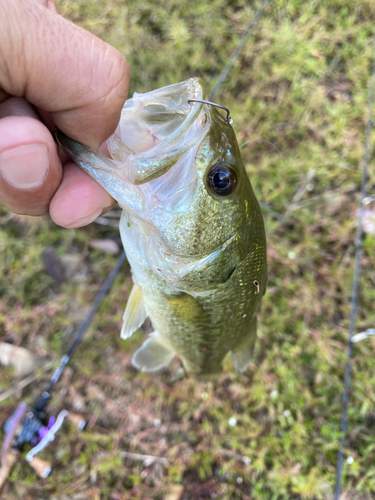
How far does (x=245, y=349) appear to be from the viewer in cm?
163

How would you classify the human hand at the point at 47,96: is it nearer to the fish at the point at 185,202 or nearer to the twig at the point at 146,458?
the fish at the point at 185,202

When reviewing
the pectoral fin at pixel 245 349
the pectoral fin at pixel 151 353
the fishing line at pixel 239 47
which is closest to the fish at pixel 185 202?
the pectoral fin at pixel 245 349

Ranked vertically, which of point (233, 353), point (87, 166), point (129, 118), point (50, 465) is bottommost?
point (50, 465)

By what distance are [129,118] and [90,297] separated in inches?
71.1

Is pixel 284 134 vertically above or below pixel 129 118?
below

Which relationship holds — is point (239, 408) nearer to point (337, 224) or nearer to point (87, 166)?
point (337, 224)

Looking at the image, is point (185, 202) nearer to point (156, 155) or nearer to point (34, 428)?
point (156, 155)

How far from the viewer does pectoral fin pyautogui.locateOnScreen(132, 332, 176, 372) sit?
183cm

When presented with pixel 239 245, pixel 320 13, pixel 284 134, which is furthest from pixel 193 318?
pixel 320 13

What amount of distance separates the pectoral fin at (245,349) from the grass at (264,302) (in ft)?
2.88

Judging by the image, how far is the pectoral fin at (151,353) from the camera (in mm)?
1826

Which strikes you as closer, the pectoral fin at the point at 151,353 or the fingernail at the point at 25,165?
the fingernail at the point at 25,165

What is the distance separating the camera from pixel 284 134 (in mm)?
2736

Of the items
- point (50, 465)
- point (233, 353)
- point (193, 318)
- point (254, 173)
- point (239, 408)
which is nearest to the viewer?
point (193, 318)
